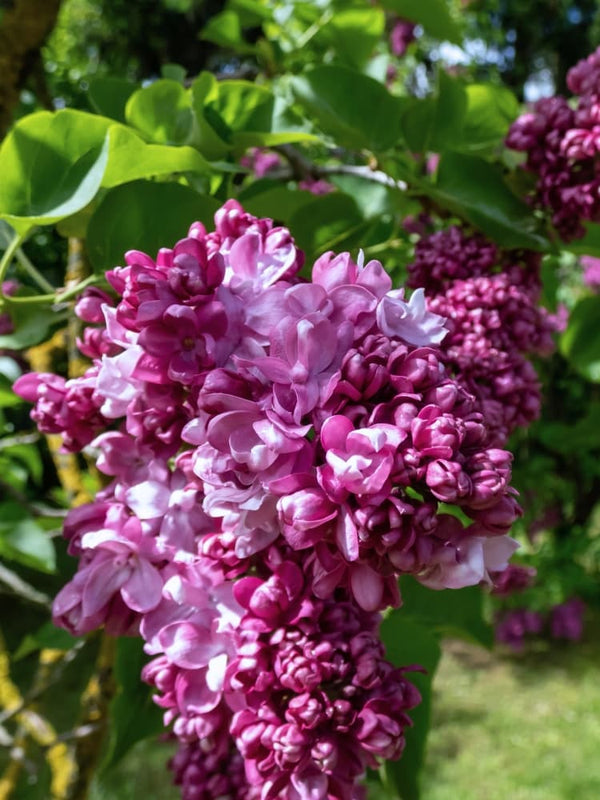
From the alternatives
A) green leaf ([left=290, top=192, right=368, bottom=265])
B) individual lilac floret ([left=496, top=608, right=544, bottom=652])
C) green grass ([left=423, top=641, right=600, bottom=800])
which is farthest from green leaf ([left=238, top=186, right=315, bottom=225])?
individual lilac floret ([left=496, top=608, right=544, bottom=652])

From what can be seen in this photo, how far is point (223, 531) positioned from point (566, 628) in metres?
3.15

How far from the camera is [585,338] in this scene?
73cm

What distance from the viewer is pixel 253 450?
0.29 m

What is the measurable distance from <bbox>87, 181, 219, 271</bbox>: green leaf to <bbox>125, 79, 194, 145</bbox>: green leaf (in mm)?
110

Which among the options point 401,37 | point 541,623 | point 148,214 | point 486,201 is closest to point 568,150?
point 486,201

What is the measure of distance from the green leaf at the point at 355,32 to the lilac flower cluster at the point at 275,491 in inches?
19.1

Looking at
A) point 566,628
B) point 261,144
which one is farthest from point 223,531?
point 566,628

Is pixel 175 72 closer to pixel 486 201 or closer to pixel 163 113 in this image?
pixel 163 113

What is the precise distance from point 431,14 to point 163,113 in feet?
1.25

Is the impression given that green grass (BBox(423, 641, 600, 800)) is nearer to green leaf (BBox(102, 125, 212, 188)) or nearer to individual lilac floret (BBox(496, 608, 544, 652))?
individual lilac floret (BBox(496, 608, 544, 652))

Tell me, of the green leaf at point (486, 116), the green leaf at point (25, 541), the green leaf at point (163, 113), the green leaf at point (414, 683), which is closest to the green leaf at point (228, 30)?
the green leaf at point (486, 116)

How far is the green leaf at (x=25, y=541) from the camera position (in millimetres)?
736

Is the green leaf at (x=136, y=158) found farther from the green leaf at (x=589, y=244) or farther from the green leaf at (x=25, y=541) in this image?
the green leaf at (x=25, y=541)

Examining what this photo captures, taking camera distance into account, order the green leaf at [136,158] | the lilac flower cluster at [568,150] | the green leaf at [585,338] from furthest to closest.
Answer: the green leaf at [585,338]
the lilac flower cluster at [568,150]
the green leaf at [136,158]
